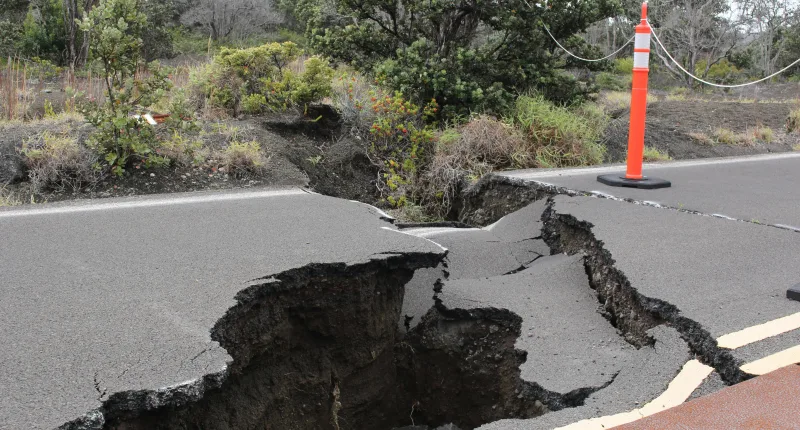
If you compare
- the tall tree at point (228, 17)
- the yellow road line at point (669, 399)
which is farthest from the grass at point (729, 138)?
the tall tree at point (228, 17)

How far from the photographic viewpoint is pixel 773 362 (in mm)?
3197

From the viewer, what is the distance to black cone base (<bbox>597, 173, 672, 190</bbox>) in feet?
23.0

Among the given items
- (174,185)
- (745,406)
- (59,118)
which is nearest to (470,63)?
(174,185)

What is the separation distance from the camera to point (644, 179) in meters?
7.26

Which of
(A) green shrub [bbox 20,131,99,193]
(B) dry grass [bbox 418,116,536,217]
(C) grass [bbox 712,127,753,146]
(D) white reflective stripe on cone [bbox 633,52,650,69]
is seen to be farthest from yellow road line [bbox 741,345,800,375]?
(C) grass [bbox 712,127,753,146]

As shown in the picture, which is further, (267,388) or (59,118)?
(59,118)

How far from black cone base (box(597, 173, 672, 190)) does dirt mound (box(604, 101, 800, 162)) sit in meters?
2.70

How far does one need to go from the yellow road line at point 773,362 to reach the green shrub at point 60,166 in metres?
6.03

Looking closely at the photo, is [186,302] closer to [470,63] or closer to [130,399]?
[130,399]

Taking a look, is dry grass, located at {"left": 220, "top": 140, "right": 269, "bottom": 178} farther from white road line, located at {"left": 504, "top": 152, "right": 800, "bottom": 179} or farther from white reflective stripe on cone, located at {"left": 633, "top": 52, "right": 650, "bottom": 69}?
white reflective stripe on cone, located at {"left": 633, "top": 52, "right": 650, "bottom": 69}

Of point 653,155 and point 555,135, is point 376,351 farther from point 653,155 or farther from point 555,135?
point 653,155

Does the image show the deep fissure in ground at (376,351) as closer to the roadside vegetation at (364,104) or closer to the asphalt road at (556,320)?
the asphalt road at (556,320)

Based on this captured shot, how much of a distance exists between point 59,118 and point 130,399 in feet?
21.5

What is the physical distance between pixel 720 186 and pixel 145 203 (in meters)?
5.52
